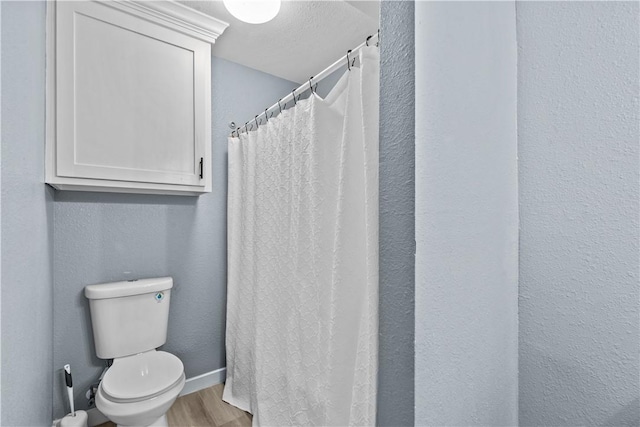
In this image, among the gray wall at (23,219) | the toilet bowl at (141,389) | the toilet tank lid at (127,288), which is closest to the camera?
the gray wall at (23,219)

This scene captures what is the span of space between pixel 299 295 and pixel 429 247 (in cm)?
92

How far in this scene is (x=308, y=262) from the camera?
1.32 metres

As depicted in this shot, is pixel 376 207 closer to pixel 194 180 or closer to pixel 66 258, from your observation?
pixel 194 180

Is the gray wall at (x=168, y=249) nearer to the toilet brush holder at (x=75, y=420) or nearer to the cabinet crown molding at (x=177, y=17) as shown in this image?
the toilet brush holder at (x=75, y=420)

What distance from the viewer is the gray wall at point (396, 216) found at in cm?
54

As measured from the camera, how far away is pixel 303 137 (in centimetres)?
132

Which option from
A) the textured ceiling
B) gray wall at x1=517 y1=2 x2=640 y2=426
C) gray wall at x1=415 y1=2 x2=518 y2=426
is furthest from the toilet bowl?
the textured ceiling

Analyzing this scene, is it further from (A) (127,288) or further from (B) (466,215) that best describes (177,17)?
(B) (466,215)

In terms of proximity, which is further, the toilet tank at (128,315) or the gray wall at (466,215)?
the toilet tank at (128,315)

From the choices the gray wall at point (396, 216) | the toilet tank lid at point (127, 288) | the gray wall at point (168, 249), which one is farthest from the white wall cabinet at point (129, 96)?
the gray wall at point (396, 216)

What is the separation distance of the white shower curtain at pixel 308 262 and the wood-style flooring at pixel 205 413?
65mm

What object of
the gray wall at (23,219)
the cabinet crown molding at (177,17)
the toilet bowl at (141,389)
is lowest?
the toilet bowl at (141,389)

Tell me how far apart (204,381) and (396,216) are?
1998 mm

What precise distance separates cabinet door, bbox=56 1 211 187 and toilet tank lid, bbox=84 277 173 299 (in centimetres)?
57
